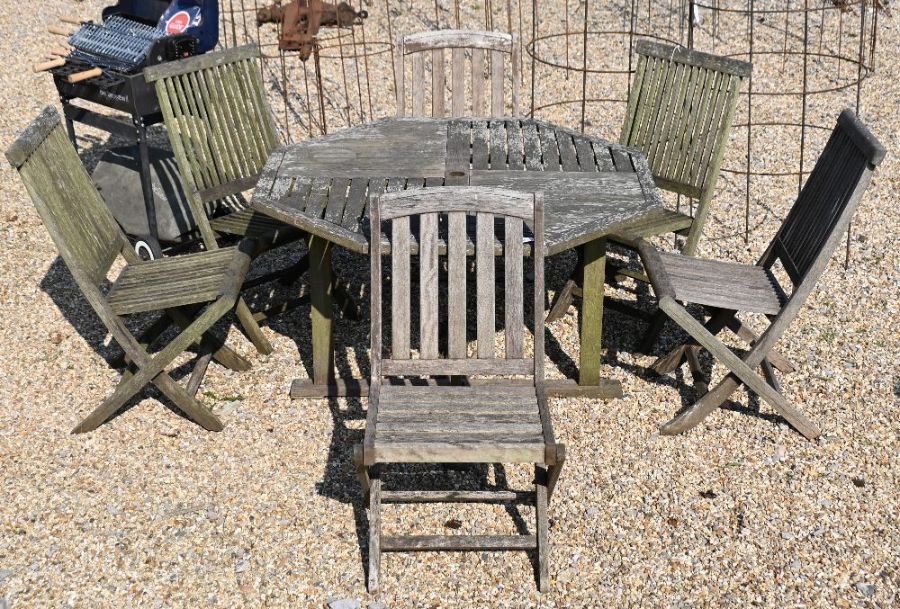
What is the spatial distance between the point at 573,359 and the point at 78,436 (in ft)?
8.52

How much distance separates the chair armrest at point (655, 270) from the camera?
479cm

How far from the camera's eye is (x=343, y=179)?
495 centimetres

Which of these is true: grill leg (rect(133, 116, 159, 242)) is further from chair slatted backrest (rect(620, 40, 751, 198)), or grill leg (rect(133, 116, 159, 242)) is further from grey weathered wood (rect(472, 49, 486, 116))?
chair slatted backrest (rect(620, 40, 751, 198))

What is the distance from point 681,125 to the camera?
5.95 meters

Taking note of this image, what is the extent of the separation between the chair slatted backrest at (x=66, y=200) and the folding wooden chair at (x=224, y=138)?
2.03ft

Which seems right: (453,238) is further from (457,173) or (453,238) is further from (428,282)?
(457,173)

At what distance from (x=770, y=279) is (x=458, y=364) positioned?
1.86 meters

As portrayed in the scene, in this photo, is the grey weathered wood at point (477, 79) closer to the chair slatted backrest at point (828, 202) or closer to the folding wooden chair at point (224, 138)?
the folding wooden chair at point (224, 138)

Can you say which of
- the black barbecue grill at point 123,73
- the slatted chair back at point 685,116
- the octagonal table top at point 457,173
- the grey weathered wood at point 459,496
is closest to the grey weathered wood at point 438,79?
the octagonal table top at point 457,173

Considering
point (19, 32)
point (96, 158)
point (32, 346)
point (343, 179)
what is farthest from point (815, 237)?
point (19, 32)

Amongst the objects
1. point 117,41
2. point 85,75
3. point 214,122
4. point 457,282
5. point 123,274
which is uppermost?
point 117,41

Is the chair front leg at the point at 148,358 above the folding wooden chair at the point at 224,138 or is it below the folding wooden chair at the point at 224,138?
below

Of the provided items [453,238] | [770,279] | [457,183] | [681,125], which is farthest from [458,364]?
[681,125]

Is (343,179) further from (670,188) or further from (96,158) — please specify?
(96,158)
